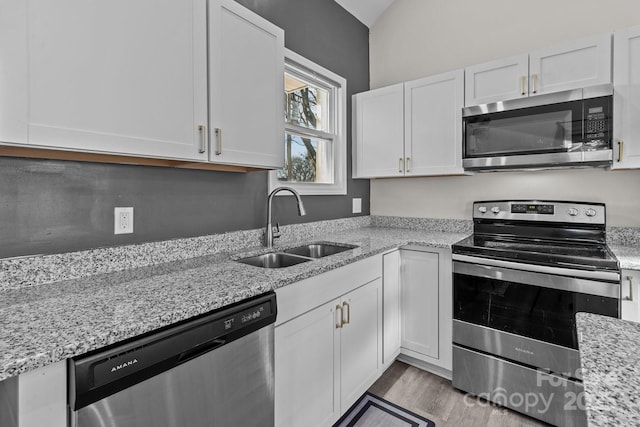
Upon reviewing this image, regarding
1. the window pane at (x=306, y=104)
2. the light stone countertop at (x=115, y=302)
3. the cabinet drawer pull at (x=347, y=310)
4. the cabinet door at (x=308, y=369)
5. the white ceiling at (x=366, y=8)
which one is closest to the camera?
the light stone countertop at (x=115, y=302)

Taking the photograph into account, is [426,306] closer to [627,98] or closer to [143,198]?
[627,98]

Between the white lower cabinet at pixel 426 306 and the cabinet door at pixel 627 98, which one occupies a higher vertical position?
the cabinet door at pixel 627 98

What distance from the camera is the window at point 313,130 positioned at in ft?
7.75

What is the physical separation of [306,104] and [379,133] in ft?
2.17

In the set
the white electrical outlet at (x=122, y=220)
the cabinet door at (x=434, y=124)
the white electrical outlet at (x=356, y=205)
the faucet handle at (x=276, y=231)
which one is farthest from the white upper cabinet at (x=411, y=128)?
the white electrical outlet at (x=122, y=220)

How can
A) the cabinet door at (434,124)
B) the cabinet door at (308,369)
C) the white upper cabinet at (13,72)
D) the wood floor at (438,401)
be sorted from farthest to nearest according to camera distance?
the cabinet door at (434,124) < the wood floor at (438,401) < the cabinet door at (308,369) < the white upper cabinet at (13,72)

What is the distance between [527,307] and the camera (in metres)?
1.75

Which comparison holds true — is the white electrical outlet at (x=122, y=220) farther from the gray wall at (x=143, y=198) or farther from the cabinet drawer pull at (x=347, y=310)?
the cabinet drawer pull at (x=347, y=310)

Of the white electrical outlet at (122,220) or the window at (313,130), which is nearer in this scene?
the white electrical outlet at (122,220)

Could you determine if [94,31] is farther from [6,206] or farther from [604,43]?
[604,43]

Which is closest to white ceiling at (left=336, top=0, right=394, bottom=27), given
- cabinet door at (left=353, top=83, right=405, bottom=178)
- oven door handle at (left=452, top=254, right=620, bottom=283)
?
cabinet door at (left=353, top=83, right=405, bottom=178)

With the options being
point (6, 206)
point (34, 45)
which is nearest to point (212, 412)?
point (6, 206)

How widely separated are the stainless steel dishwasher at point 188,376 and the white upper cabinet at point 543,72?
201 centimetres

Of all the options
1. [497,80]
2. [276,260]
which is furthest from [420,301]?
[497,80]
